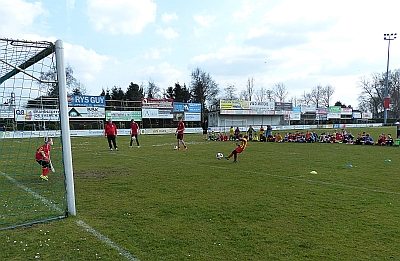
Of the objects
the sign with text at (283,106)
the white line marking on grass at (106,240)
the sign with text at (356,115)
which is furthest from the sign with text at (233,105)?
the white line marking on grass at (106,240)

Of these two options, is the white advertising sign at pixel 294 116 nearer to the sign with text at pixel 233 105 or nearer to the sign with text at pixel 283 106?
the sign with text at pixel 283 106

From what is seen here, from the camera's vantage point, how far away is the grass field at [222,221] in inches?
176

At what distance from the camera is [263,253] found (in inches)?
173

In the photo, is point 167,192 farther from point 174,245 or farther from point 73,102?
point 73,102

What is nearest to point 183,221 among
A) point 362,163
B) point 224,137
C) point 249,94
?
point 362,163

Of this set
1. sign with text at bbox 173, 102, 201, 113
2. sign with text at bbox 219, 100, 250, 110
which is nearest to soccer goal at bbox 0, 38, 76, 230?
sign with text at bbox 173, 102, 201, 113

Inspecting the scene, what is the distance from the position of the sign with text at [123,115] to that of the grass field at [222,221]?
1458 inches

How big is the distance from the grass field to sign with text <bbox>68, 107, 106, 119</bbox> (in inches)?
1381

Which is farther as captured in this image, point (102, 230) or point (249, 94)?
point (249, 94)

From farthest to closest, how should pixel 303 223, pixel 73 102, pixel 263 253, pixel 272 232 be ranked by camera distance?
pixel 73 102
pixel 303 223
pixel 272 232
pixel 263 253

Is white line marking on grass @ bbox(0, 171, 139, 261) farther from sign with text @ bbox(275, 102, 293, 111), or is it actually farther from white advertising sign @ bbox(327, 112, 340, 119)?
white advertising sign @ bbox(327, 112, 340, 119)

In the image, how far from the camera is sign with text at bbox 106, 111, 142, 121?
153ft

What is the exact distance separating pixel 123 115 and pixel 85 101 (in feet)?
17.5

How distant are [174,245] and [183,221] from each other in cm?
110
